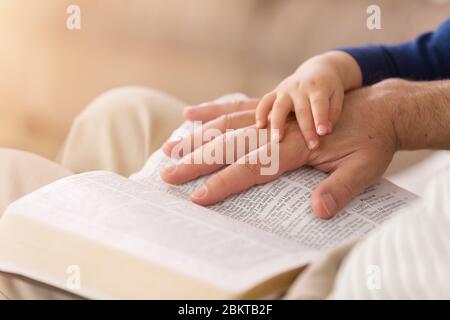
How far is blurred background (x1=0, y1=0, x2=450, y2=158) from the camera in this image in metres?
1.49

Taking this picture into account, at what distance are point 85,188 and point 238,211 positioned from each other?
150 mm

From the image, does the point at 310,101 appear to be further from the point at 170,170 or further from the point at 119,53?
the point at 119,53

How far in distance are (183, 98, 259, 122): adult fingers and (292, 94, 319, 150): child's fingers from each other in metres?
0.12

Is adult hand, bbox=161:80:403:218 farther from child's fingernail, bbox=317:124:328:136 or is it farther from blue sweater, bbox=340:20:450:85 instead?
blue sweater, bbox=340:20:450:85

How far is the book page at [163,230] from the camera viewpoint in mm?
463

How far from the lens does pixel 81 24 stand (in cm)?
151

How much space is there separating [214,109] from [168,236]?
343 mm

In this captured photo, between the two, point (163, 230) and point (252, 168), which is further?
point (252, 168)

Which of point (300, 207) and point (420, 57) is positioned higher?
point (420, 57)

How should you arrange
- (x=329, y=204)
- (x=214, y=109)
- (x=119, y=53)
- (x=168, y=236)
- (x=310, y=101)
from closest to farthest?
(x=168, y=236) → (x=329, y=204) → (x=310, y=101) → (x=214, y=109) → (x=119, y=53)

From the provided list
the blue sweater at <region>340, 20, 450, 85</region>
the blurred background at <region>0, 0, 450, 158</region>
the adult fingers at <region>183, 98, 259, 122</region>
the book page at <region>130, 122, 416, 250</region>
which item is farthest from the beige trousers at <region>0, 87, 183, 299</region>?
the blurred background at <region>0, 0, 450, 158</region>

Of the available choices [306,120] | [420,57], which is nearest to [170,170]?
[306,120]

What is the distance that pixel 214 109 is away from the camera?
817 millimetres
